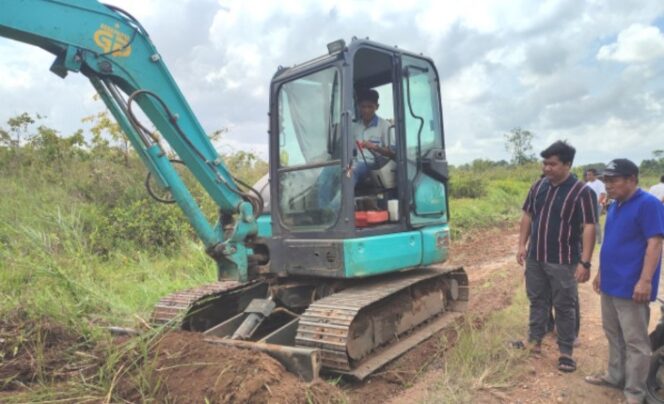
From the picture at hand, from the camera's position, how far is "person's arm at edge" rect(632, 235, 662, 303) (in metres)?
3.19

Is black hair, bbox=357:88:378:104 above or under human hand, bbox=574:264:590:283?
above

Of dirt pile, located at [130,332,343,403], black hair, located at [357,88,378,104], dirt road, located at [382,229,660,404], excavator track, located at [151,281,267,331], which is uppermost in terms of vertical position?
black hair, located at [357,88,378,104]

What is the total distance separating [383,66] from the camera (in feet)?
15.7

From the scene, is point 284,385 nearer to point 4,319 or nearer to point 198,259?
point 4,319

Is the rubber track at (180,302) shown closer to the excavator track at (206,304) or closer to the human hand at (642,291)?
the excavator track at (206,304)

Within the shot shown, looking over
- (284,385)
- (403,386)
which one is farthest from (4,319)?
(403,386)

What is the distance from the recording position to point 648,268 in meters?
3.21

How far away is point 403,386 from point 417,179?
70.4 inches

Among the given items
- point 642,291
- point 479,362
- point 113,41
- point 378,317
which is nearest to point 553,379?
point 479,362

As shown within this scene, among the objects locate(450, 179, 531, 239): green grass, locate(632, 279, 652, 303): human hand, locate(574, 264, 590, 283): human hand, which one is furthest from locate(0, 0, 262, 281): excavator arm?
locate(450, 179, 531, 239): green grass

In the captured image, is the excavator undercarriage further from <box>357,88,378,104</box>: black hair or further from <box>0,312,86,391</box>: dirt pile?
<box>357,88,378,104</box>: black hair

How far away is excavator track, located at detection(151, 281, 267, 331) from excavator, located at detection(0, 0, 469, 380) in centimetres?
1

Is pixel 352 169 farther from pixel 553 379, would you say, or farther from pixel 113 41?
pixel 553 379

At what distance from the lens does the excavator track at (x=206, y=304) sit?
4.34 meters
